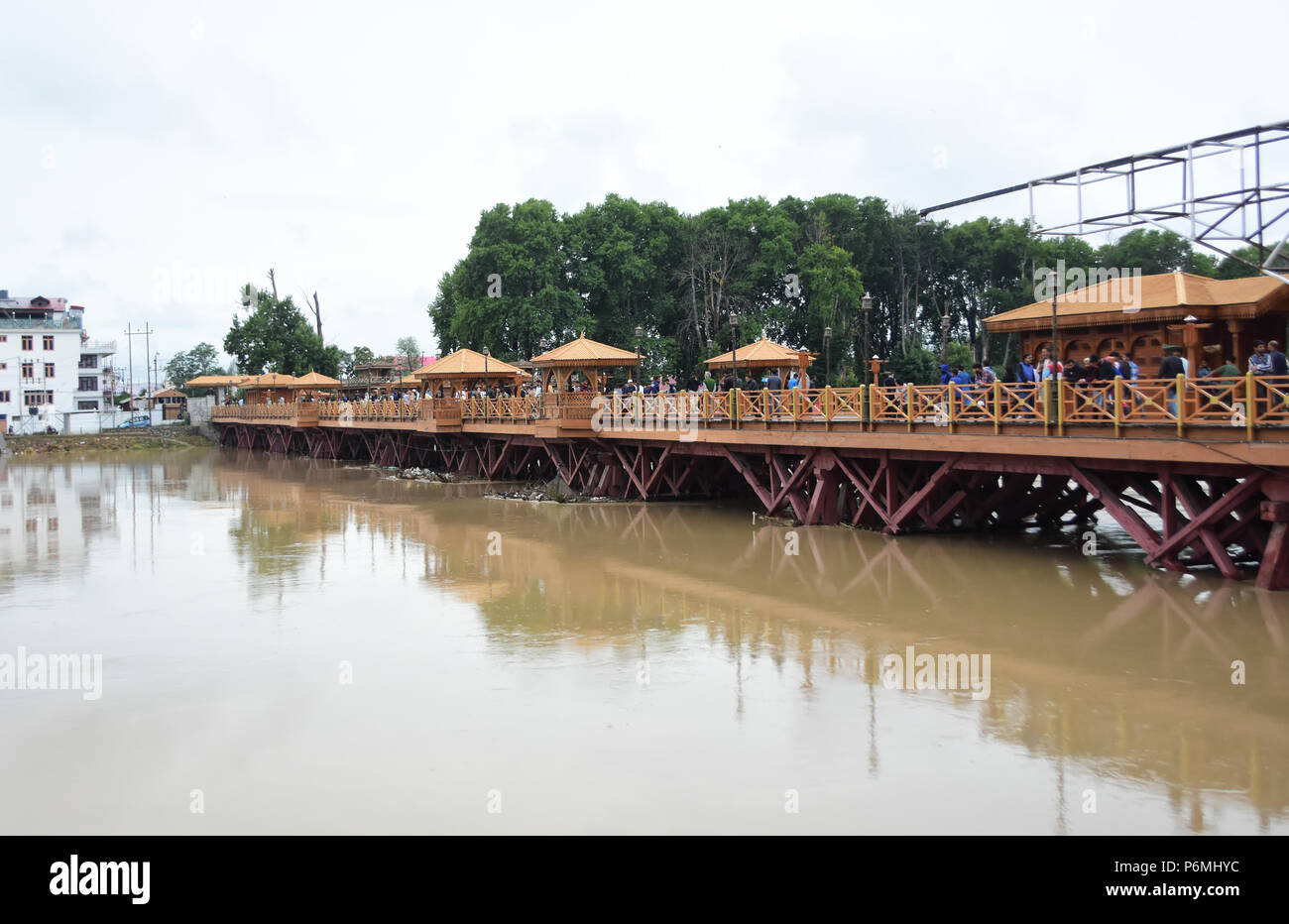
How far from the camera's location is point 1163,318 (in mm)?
19531

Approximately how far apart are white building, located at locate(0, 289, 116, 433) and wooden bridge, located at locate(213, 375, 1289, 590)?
5335 centimetres

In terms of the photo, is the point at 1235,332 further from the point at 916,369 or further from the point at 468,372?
the point at 468,372

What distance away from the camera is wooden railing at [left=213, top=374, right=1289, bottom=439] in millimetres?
12828

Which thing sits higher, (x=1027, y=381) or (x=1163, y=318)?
(x=1163, y=318)

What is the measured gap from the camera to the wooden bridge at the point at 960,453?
13.0 metres

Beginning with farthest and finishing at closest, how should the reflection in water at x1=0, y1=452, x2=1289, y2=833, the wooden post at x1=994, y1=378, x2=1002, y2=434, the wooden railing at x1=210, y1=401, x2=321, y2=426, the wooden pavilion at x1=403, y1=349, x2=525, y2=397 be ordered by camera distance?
the wooden railing at x1=210, y1=401, x2=321, y2=426 → the wooden pavilion at x1=403, y1=349, x2=525, y2=397 → the wooden post at x1=994, y1=378, x2=1002, y2=434 → the reflection in water at x1=0, y1=452, x2=1289, y2=833

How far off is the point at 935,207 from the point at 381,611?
10114 millimetres

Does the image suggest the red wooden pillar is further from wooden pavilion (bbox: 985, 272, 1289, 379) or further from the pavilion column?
the pavilion column

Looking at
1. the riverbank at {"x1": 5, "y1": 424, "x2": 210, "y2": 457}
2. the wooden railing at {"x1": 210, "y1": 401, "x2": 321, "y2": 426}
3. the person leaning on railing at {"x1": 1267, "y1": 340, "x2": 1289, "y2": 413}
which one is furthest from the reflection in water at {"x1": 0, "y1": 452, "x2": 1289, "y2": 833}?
the riverbank at {"x1": 5, "y1": 424, "x2": 210, "y2": 457}

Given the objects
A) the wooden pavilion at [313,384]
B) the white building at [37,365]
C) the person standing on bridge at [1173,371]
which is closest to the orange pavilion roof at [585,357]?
the person standing on bridge at [1173,371]

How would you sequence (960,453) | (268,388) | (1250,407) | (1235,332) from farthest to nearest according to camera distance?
(268,388) < (1235,332) < (960,453) < (1250,407)

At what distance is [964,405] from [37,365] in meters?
75.4

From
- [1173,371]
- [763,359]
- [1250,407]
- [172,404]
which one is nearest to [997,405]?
[1173,371]
